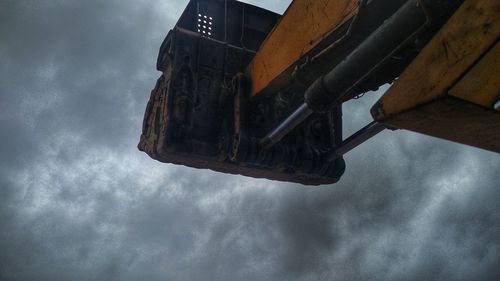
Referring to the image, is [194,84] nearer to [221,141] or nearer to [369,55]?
[221,141]

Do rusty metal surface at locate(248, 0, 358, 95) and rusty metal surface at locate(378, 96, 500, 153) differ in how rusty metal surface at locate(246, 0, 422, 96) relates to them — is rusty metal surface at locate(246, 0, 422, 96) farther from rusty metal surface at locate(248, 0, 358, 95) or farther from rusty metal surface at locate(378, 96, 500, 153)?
rusty metal surface at locate(378, 96, 500, 153)

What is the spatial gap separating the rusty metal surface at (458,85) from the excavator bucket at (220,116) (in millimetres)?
2330

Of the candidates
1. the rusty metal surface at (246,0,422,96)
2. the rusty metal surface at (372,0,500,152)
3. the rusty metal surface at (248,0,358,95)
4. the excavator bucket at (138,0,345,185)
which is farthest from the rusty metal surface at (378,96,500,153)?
the excavator bucket at (138,0,345,185)

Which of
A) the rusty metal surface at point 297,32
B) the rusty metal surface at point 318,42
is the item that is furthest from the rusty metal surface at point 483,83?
the rusty metal surface at point 297,32

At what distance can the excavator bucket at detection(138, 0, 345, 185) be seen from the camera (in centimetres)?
439

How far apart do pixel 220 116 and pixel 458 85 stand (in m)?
3.41

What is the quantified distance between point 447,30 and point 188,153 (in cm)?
325

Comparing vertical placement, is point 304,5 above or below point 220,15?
below

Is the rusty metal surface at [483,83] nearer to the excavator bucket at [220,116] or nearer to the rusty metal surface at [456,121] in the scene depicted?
the rusty metal surface at [456,121]

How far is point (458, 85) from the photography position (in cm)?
155

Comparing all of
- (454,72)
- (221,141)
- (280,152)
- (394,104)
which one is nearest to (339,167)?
(280,152)

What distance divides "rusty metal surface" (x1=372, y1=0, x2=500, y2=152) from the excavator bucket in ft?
7.64

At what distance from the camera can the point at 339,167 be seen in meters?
4.77

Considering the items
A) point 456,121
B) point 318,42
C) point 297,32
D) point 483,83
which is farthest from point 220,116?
point 483,83
